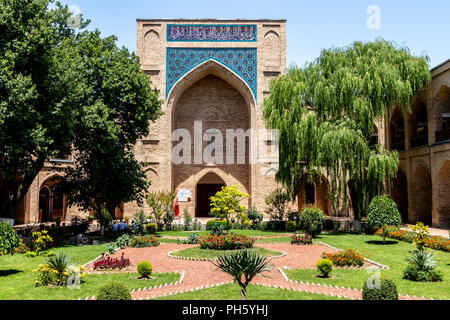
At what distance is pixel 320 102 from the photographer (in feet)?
61.3

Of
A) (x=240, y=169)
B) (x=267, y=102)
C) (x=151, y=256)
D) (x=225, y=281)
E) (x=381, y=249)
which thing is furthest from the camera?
(x=240, y=169)

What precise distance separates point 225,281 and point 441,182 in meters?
14.7

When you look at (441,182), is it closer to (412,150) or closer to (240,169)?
(412,150)

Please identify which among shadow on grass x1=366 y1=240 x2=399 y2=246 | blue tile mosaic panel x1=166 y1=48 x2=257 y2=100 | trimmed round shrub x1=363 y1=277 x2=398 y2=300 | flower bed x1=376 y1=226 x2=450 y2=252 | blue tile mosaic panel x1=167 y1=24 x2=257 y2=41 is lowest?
shadow on grass x1=366 y1=240 x2=399 y2=246

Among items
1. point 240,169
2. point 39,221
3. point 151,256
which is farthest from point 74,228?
point 240,169

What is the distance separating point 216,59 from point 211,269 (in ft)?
57.7

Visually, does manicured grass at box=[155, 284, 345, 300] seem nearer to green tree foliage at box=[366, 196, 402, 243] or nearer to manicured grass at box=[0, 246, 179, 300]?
manicured grass at box=[0, 246, 179, 300]

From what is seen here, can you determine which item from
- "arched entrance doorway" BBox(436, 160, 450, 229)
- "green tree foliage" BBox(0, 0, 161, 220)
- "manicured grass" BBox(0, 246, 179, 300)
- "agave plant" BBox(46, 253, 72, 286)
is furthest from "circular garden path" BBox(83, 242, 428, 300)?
"arched entrance doorway" BBox(436, 160, 450, 229)

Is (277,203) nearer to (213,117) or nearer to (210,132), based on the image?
(210,132)

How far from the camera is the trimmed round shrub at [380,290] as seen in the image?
628 centimetres

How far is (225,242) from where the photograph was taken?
13375 mm

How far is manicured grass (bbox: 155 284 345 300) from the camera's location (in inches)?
278

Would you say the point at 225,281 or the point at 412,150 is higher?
the point at 412,150

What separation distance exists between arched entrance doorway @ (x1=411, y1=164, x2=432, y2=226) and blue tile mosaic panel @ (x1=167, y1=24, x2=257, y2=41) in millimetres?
12901
